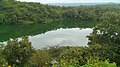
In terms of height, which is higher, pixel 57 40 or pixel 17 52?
pixel 17 52

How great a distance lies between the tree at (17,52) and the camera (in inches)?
958

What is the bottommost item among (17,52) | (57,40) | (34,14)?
(34,14)

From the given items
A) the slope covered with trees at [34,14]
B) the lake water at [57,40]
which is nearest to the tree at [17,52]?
the lake water at [57,40]

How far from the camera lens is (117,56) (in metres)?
26.0

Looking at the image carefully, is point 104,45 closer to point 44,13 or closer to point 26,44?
point 26,44

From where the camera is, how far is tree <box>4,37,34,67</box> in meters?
24.3

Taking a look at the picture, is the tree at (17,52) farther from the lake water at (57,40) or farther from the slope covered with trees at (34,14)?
the slope covered with trees at (34,14)

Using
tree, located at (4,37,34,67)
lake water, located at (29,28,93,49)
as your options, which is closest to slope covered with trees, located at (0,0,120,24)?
lake water, located at (29,28,93,49)

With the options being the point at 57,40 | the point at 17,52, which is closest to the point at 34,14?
the point at 57,40

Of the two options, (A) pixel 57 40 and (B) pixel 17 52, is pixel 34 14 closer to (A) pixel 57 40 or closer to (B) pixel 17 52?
(A) pixel 57 40

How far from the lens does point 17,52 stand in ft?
81.4

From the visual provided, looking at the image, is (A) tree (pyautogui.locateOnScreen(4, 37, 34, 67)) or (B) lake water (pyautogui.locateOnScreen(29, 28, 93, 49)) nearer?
(A) tree (pyautogui.locateOnScreen(4, 37, 34, 67))

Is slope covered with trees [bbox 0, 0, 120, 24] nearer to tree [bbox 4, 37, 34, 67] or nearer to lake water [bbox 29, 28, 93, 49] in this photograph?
lake water [bbox 29, 28, 93, 49]

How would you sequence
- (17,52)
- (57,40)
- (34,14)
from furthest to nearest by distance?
1. (34,14)
2. (57,40)
3. (17,52)
